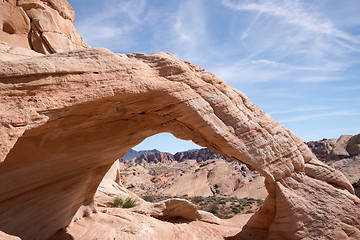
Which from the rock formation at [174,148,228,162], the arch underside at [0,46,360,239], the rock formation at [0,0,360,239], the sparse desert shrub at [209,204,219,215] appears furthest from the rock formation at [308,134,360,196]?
the rock formation at [174,148,228,162]

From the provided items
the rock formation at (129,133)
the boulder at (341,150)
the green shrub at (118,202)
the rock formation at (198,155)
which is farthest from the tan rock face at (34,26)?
the rock formation at (198,155)

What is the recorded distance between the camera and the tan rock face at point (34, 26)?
37.0 feet

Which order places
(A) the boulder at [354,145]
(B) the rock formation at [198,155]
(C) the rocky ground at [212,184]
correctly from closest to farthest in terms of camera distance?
(C) the rocky ground at [212,184] → (A) the boulder at [354,145] → (B) the rock formation at [198,155]

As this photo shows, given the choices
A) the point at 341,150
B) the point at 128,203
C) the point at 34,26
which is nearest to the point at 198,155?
the point at 341,150

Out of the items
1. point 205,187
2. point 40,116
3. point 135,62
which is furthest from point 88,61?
point 205,187

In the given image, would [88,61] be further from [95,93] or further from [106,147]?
[106,147]

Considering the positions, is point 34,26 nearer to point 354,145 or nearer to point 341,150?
point 354,145

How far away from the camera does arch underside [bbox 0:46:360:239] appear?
5.25 meters

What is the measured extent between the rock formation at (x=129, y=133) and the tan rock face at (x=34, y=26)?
6420 millimetres

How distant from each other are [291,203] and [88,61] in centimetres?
643

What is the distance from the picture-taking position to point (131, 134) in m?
8.29

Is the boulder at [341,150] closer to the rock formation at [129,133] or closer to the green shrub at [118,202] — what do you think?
the rock formation at [129,133]

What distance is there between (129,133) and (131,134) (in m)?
0.15

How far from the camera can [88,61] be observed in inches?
218
